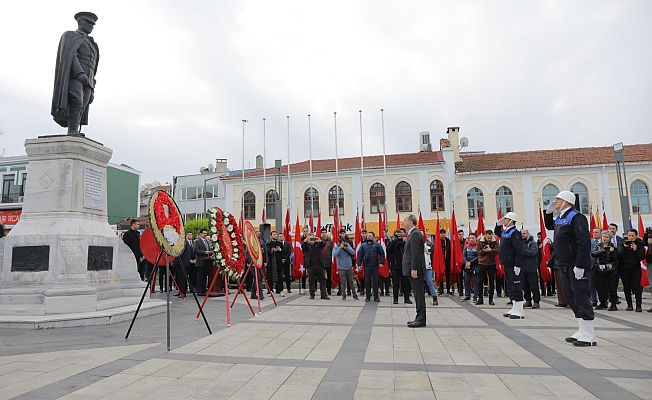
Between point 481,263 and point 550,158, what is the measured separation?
94.1 feet

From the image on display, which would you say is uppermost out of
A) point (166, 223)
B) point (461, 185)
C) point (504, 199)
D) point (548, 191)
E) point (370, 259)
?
point (461, 185)

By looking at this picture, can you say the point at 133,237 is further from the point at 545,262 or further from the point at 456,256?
the point at 545,262

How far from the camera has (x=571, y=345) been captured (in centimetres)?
593

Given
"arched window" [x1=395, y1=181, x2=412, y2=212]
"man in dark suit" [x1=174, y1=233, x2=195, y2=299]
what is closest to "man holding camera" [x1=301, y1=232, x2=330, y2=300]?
"man in dark suit" [x1=174, y1=233, x2=195, y2=299]

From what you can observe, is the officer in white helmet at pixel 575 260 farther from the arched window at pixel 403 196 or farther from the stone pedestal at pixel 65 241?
the arched window at pixel 403 196

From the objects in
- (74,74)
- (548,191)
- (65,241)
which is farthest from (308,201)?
(65,241)

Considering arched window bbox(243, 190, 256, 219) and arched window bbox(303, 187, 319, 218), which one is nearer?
arched window bbox(303, 187, 319, 218)

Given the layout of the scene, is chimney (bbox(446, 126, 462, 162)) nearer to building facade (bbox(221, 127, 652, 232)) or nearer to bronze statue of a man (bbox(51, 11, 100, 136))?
building facade (bbox(221, 127, 652, 232))

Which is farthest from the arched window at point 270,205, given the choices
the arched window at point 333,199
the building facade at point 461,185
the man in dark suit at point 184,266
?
the man in dark suit at point 184,266

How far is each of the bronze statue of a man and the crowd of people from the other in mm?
3165

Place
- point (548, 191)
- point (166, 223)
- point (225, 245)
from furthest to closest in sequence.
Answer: point (548, 191) < point (225, 245) < point (166, 223)

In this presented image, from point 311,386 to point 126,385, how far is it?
1814 mm

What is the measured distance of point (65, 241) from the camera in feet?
26.8

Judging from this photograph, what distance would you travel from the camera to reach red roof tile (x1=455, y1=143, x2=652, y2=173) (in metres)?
33.1
